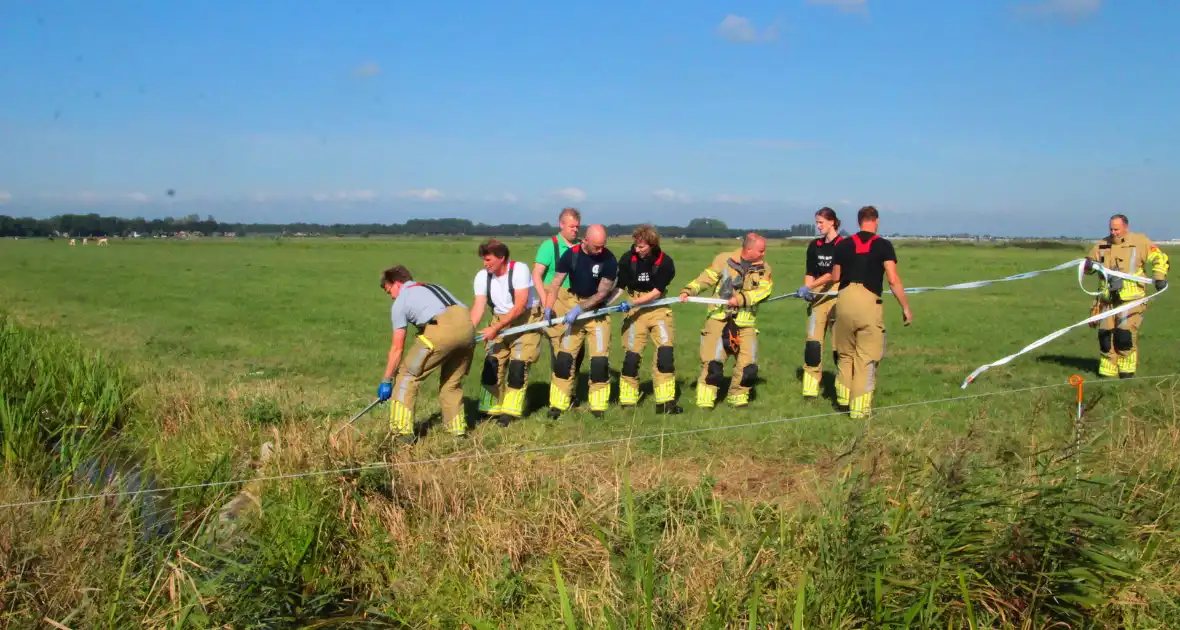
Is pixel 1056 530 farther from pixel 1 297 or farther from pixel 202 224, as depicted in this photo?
pixel 202 224

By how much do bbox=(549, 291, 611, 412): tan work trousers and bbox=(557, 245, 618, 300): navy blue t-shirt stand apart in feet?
1.14

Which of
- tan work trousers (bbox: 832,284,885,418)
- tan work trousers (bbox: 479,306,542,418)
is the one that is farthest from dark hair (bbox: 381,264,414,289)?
tan work trousers (bbox: 832,284,885,418)

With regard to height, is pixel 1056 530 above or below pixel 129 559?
above

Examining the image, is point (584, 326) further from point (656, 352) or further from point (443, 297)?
point (443, 297)

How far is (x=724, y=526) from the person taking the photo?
5996 mm

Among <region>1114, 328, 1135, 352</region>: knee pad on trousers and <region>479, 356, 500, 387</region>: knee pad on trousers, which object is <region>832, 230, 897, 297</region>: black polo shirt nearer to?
<region>479, 356, 500, 387</region>: knee pad on trousers

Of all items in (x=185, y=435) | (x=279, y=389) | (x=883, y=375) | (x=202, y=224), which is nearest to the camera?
(x=185, y=435)

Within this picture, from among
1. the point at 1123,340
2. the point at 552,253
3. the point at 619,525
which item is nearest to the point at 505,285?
the point at 552,253

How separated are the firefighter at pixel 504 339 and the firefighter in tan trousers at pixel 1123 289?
7401mm

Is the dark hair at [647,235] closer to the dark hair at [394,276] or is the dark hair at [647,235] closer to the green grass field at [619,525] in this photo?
the green grass field at [619,525]

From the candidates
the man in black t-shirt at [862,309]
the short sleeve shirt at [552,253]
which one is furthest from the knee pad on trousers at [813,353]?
the short sleeve shirt at [552,253]

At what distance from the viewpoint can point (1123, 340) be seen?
11.3 m

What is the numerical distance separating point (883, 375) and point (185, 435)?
8.54 meters

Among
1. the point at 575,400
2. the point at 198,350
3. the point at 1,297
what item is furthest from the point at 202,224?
the point at 575,400
